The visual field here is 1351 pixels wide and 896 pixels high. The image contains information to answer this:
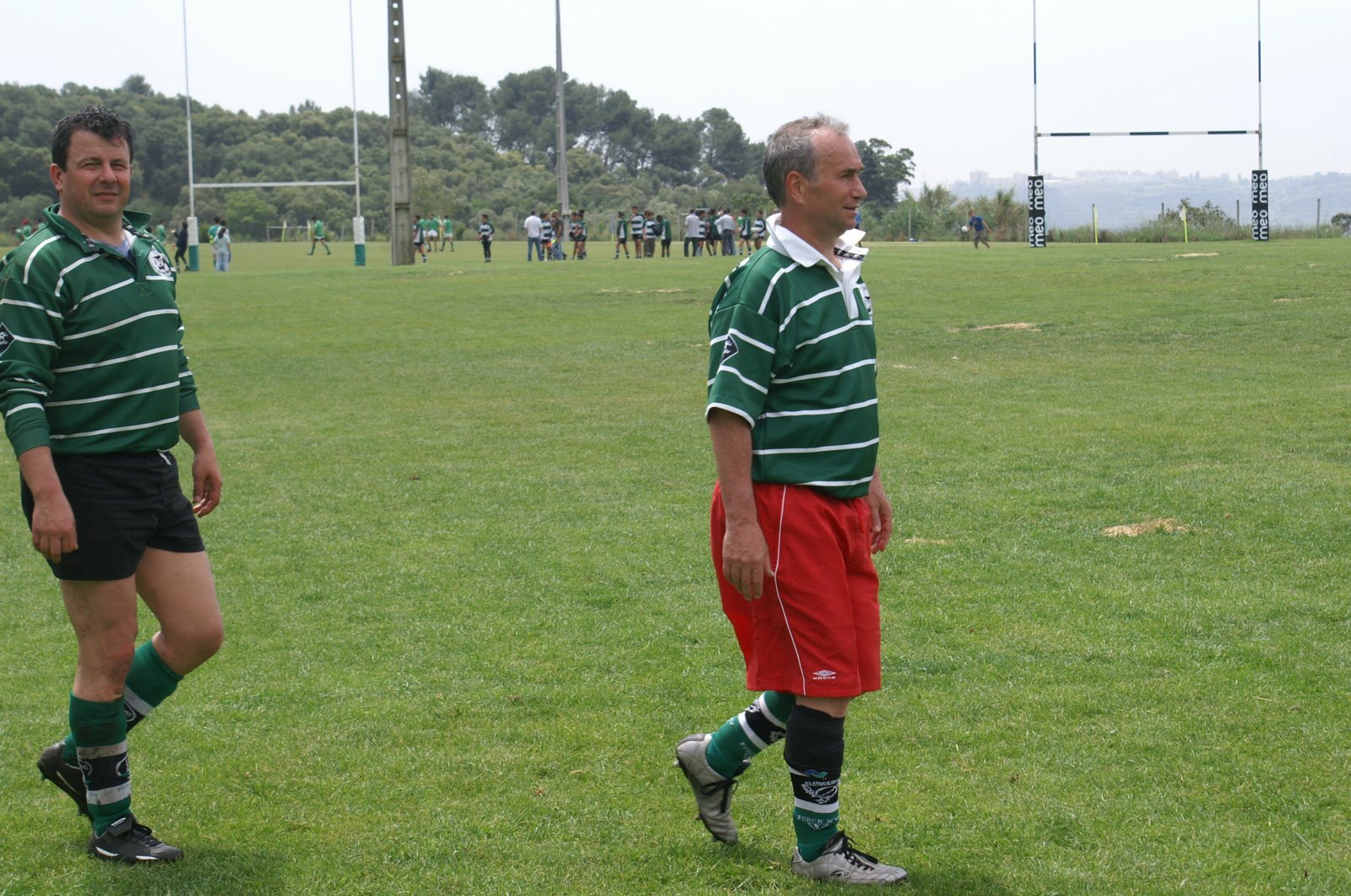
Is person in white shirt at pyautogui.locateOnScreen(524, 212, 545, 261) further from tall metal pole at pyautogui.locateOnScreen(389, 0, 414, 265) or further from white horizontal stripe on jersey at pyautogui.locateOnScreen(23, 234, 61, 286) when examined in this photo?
white horizontal stripe on jersey at pyautogui.locateOnScreen(23, 234, 61, 286)

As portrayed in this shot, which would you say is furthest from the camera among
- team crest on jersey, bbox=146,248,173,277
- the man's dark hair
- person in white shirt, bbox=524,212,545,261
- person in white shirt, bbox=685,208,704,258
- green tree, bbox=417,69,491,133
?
green tree, bbox=417,69,491,133

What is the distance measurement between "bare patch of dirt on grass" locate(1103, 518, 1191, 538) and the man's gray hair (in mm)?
4654

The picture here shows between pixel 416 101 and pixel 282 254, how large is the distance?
102 m

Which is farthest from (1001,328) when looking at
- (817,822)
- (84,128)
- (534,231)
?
(534,231)

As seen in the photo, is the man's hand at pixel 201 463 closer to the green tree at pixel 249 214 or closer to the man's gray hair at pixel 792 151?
the man's gray hair at pixel 792 151

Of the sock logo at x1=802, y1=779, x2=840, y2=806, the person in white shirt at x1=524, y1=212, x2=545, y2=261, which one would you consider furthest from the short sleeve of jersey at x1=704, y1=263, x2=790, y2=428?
the person in white shirt at x1=524, y1=212, x2=545, y2=261

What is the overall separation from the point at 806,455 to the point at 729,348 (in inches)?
13.5

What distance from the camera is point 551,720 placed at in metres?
5.30

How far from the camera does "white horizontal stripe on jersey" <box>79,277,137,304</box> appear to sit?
152 inches

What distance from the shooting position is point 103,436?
3.92 m

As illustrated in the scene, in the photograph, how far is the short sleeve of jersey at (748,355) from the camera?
363 centimetres

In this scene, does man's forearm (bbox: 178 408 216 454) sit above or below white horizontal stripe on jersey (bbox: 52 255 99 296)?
below

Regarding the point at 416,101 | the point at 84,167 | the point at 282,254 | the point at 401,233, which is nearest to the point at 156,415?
the point at 84,167

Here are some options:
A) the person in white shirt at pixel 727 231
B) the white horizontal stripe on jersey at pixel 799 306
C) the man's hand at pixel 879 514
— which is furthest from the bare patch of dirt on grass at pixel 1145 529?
the person in white shirt at pixel 727 231
